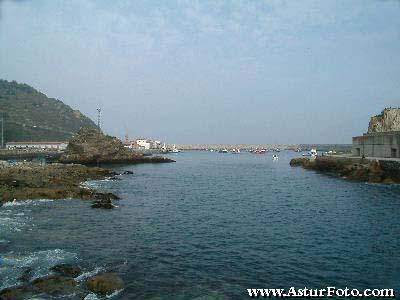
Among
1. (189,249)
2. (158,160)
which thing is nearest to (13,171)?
(189,249)

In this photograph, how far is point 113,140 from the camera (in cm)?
11206

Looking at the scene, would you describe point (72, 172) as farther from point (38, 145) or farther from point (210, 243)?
point (38, 145)

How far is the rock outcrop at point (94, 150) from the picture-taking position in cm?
10219

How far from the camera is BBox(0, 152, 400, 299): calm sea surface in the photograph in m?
15.2

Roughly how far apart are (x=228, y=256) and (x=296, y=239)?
5.39m

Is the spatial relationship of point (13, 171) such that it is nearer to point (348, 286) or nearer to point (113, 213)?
point (113, 213)

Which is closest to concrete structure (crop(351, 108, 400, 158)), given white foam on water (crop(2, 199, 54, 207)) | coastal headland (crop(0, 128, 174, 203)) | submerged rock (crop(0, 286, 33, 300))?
coastal headland (crop(0, 128, 174, 203))

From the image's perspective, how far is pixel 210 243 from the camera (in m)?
21.0

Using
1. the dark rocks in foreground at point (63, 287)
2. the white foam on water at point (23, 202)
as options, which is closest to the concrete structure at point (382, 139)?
the white foam on water at point (23, 202)

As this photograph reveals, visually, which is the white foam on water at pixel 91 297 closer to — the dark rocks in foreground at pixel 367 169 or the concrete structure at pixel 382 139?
the dark rocks in foreground at pixel 367 169

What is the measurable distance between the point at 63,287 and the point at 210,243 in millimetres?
9107

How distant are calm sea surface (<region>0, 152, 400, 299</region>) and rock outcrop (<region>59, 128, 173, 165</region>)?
70027mm

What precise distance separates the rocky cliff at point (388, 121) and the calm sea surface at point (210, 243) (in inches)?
2199

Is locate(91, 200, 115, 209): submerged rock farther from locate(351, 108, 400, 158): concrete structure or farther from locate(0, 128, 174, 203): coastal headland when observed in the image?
locate(351, 108, 400, 158): concrete structure
